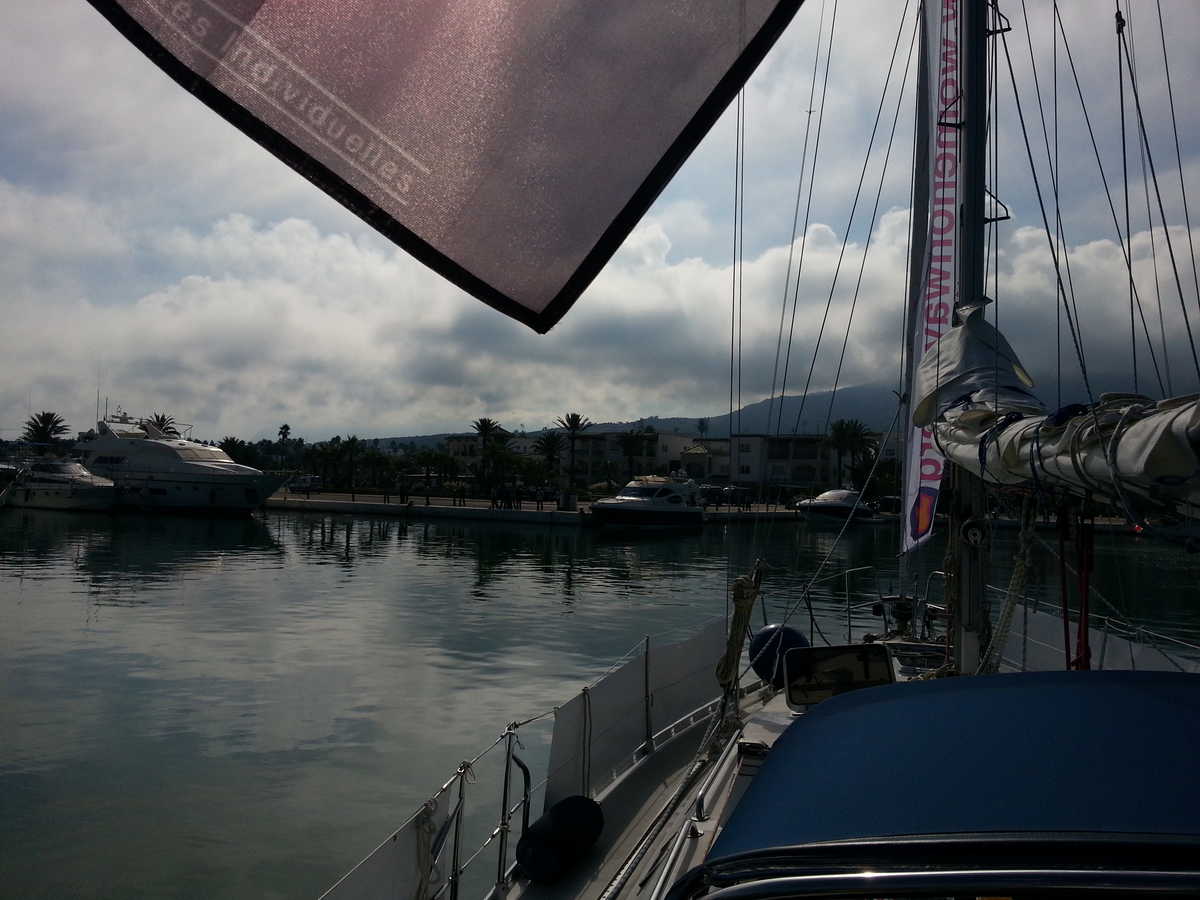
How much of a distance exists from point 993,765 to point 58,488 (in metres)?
73.2

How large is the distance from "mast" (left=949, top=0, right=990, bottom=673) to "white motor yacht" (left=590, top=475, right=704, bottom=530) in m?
50.2

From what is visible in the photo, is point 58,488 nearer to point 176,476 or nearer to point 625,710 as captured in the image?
point 176,476

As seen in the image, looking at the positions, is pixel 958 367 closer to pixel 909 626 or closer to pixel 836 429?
pixel 909 626

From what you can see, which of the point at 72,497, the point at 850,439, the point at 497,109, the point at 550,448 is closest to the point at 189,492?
the point at 72,497

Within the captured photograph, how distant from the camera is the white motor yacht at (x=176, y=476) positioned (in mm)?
62875

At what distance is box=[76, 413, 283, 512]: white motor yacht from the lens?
62.9m

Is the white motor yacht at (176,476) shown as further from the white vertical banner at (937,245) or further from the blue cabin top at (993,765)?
the blue cabin top at (993,765)

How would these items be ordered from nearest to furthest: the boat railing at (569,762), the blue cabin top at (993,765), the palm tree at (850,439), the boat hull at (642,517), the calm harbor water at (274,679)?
the blue cabin top at (993,765)
the boat railing at (569,762)
the calm harbor water at (274,679)
the boat hull at (642,517)
the palm tree at (850,439)

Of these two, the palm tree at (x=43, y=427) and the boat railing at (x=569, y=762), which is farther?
the palm tree at (x=43, y=427)

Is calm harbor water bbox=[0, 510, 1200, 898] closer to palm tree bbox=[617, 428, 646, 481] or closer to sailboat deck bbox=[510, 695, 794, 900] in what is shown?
sailboat deck bbox=[510, 695, 794, 900]

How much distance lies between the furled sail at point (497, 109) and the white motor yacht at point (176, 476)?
66592mm

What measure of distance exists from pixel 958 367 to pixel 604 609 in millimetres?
21561

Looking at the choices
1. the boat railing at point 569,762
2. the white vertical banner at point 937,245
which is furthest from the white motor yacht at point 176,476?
the white vertical banner at point 937,245

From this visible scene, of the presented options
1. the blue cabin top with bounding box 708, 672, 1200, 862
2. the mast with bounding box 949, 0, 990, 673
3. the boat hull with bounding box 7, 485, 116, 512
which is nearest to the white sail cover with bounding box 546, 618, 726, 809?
the mast with bounding box 949, 0, 990, 673
